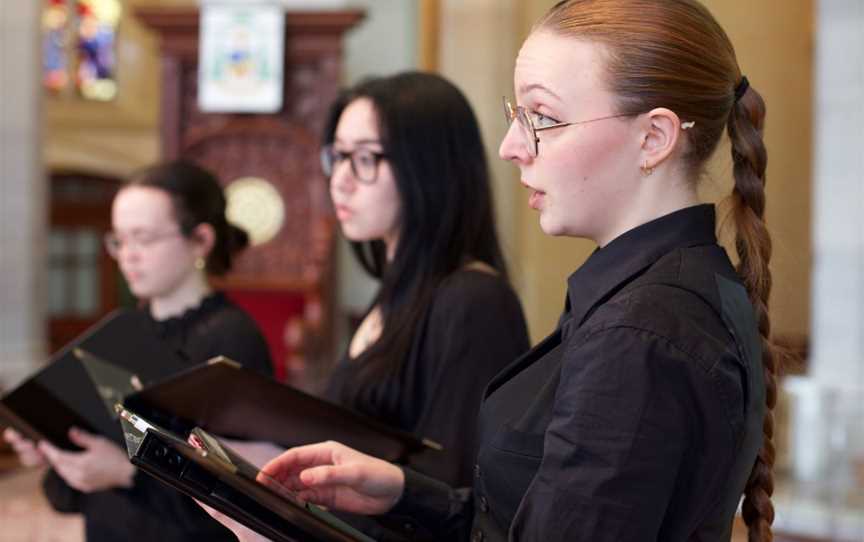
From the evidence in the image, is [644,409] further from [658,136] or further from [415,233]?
[415,233]

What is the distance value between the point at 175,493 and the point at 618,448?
4.85 feet

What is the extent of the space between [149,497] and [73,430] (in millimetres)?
227

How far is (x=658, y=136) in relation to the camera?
119 cm

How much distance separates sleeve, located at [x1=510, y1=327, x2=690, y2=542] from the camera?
1013 millimetres

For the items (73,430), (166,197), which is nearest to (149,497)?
(73,430)

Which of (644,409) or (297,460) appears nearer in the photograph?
(644,409)

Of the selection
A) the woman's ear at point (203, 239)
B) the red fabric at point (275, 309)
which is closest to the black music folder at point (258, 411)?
the woman's ear at point (203, 239)

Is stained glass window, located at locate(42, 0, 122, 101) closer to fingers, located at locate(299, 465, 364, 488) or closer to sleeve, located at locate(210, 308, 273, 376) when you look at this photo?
sleeve, located at locate(210, 308, 273, 376)

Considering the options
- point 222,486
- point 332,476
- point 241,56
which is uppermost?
point 241,56

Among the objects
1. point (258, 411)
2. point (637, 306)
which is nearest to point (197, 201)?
point (258, 411)

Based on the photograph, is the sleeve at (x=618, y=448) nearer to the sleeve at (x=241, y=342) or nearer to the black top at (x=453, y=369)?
the black top at (x=453, y=369)

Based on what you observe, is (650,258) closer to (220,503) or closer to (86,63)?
(220,503)

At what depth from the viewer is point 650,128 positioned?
119 centimetres

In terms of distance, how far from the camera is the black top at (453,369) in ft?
5.94
